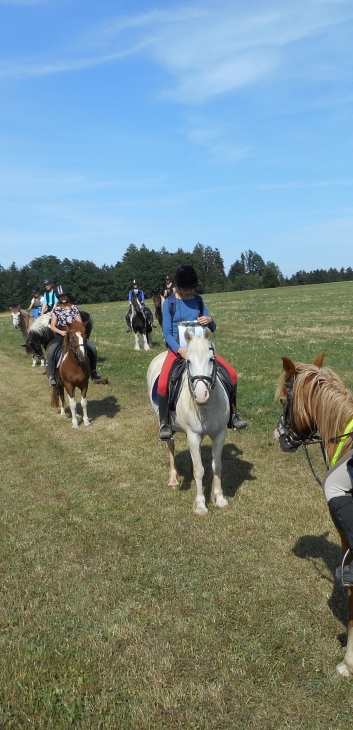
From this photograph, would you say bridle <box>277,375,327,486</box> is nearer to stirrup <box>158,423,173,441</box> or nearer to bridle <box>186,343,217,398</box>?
bridle <box>186,343,217,398</box>

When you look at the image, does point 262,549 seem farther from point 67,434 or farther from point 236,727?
point 67,434

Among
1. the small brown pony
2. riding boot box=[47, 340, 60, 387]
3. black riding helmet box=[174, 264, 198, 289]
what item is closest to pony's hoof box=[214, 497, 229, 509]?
black riding helmet box=[174, 264, 198, 289]

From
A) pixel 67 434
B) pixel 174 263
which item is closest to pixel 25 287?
pixel 174 263

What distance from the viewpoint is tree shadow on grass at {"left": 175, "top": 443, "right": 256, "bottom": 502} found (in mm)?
7788

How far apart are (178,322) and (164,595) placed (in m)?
3.68

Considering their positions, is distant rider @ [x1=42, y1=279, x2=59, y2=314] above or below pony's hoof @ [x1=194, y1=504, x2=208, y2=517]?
above

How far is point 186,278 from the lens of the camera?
732cm

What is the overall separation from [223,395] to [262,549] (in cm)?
207

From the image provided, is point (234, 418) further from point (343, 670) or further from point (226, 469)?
point (343, 670)

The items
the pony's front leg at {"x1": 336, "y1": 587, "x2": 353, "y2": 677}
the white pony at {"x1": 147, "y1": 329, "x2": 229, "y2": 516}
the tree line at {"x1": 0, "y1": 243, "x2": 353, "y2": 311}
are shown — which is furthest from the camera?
the tree line at {"x1": 0, "y1": 243, "x2": 353, "y2": 311}

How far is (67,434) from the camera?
1132 centimetres

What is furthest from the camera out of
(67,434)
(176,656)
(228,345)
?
(228,345)

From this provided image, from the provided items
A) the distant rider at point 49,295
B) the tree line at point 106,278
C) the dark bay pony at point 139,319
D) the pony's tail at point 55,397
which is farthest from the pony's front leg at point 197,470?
the tree line at point 106,278

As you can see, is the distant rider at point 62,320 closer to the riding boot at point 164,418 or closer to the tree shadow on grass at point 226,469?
the tree shadow on grass at point 226,469
